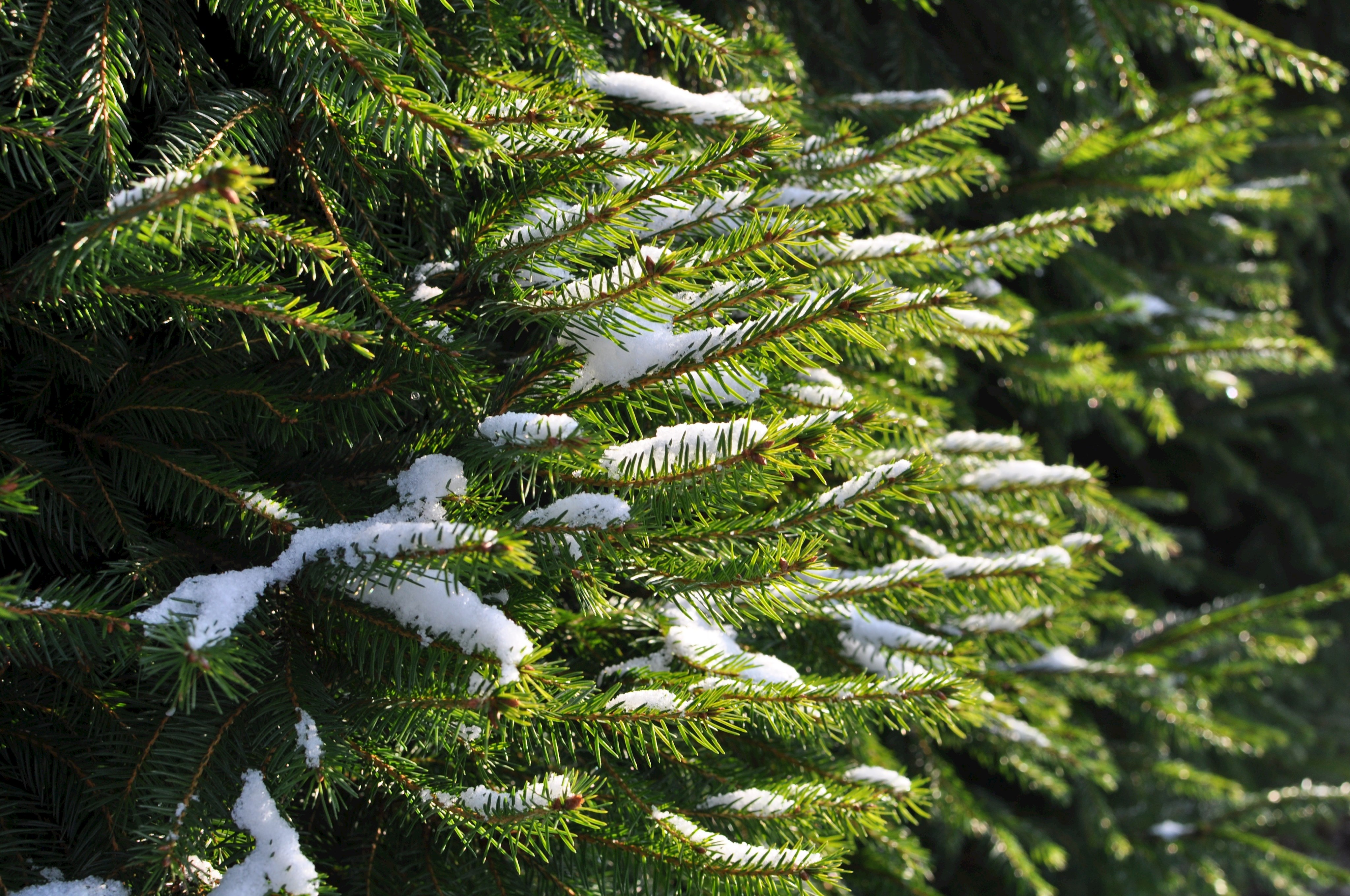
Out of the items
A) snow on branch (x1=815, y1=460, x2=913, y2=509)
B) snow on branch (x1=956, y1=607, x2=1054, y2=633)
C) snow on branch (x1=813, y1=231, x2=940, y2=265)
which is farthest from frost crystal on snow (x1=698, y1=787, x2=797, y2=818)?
snow on branch (x1=813, y1=231, x2=940, y2=265)

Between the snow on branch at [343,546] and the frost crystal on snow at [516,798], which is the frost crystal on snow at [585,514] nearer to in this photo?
the snow on branch at [343,546]

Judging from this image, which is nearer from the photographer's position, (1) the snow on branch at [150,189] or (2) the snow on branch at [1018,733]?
(1) the snow on branch at [150,189]

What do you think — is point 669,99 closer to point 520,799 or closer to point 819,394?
point 819,394

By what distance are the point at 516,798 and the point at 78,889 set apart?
363 mm

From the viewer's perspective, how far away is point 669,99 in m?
0.97

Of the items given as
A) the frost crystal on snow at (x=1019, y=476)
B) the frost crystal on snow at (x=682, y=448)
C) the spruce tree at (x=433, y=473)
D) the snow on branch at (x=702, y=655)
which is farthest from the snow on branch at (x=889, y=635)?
the frost crystal on snow at (x=682, y=448)

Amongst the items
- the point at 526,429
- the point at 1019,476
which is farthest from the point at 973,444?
the point at 526,429

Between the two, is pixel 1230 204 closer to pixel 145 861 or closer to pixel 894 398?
pixel 894 398

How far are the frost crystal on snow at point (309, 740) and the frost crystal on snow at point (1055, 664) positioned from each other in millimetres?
1369

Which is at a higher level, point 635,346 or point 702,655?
point 635,346

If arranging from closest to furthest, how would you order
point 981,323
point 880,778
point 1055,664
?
point 880,778
point 981,323
point 1055,664

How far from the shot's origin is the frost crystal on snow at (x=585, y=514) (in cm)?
67

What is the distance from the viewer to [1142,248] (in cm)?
239

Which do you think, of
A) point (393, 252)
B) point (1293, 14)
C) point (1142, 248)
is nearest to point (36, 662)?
point (393, 252)
